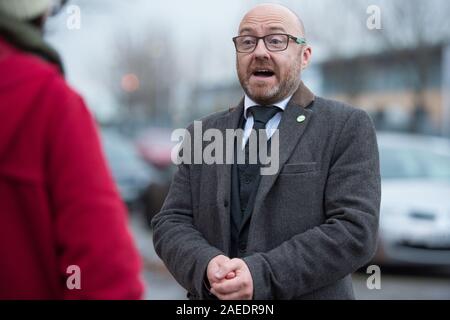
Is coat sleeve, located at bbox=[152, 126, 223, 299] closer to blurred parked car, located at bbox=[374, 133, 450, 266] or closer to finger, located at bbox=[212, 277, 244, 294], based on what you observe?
finger, located at bbox=[212, 277, 244, 294]

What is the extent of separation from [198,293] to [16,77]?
97 cm

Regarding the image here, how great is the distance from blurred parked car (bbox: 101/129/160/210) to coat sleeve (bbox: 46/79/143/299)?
10650 millimetres

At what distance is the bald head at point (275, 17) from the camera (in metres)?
2.32

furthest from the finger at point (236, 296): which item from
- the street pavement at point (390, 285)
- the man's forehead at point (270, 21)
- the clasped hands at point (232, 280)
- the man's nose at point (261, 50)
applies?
the street pavement at point (390, 285)

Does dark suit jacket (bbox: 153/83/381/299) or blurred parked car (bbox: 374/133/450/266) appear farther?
blurred parked car (bbox: 374/133/450/266)

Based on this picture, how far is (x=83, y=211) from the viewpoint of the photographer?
1521mm

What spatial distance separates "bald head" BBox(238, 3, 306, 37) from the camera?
232 centimetres

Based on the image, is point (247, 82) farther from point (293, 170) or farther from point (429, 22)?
point (429, 22)

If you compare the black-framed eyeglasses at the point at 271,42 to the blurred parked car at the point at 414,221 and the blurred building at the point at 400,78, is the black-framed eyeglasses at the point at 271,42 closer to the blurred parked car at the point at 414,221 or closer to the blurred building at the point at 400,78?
the blurred parked car at the point at 414,221

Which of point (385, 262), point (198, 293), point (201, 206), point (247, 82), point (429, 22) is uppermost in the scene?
point (429, 22)

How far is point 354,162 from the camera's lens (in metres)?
2.16

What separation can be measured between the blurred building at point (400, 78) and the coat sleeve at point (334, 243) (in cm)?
1565

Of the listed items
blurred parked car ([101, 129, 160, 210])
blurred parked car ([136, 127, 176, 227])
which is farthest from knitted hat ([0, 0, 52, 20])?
blurred parked car ([101, 129, 160, 210])
